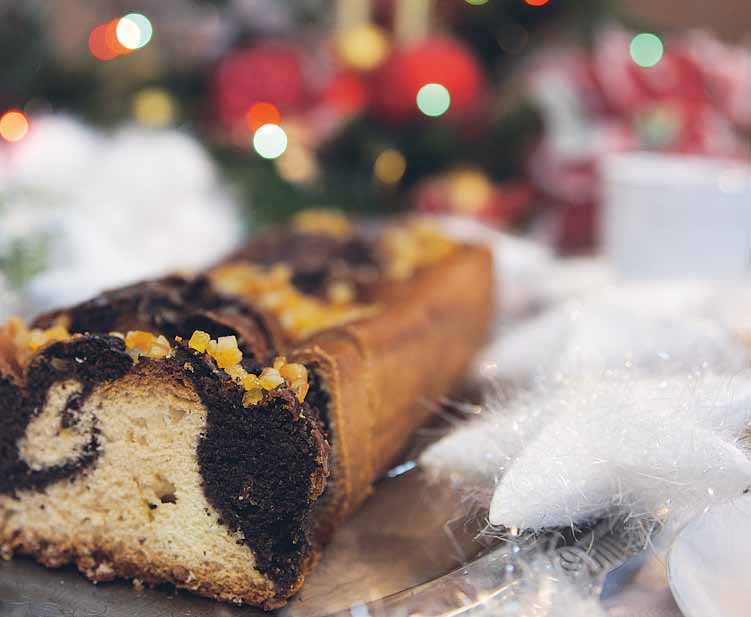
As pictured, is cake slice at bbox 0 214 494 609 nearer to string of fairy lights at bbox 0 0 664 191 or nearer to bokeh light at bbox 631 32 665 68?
string of fairy lights at bbox 0 0 664 191

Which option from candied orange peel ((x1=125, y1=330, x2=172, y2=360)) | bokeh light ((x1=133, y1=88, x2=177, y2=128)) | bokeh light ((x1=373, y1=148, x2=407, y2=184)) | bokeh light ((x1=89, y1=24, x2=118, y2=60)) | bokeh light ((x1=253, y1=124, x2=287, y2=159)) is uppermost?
bokeh light ((x1=89, y1=24, x2=118, y2=60))

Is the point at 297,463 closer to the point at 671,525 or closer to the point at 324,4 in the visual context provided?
the point at 671,525

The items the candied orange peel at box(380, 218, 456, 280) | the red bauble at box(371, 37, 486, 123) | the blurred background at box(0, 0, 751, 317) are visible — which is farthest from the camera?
the red bauble at box(371, 37, 486, 123)

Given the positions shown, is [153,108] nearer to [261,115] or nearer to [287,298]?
[261,115]

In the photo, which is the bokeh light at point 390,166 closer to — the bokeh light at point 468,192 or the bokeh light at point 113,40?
the bokeh light at point 468,192

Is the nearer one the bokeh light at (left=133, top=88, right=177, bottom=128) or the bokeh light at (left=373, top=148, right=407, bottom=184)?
the bokeh light at (left=133, top=88, right=177, bottom=128)

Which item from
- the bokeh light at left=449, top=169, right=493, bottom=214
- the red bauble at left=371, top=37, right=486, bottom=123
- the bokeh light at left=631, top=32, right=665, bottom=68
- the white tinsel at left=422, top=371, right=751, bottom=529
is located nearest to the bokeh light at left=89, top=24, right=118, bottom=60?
the red bauble at left=371, top=37, right=486, bottom=123

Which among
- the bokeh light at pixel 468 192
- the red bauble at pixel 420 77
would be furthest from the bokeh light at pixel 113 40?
the bokeh light at pixel 468 192

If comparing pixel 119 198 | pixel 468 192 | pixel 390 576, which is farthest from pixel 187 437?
pixel 468 192
